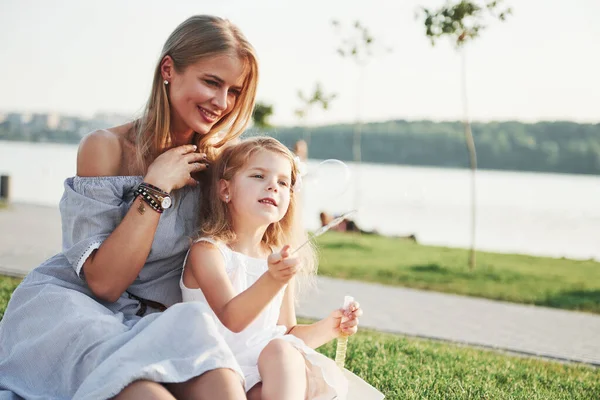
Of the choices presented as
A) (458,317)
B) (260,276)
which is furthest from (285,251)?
(458,317)

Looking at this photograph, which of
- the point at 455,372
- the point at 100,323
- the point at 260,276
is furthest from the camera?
the point at 455,372

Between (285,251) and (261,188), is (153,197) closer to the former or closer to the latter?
(261,188)

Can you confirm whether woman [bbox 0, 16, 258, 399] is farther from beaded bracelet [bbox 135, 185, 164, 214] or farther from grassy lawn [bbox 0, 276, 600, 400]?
grassy lawn [bbox 0, 276, 600, 400]

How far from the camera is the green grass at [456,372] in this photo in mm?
4156

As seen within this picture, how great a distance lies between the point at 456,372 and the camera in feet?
15.3

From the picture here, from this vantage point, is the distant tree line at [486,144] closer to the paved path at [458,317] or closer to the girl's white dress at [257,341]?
the paved path at [458,317]

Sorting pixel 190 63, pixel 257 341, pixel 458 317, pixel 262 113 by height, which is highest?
pixel 262 113

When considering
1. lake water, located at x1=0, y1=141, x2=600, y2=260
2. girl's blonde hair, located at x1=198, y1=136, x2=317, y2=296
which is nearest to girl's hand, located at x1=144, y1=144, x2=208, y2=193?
girl's blonde hair, located at x1=198, y1=136, x2=317, y2=296

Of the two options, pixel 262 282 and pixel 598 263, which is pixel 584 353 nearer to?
pixel 262 282

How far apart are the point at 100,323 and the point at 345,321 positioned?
3.06 feet

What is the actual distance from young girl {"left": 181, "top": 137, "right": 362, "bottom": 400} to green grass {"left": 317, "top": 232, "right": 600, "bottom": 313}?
5595 millimetres

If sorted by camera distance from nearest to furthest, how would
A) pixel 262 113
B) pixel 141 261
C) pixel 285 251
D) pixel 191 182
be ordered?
pixel 285 251 < pixel 141 261 < pixel 191 182 < pixel 262 113

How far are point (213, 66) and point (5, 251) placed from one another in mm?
6745

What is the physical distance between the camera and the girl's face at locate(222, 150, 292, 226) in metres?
2.95
